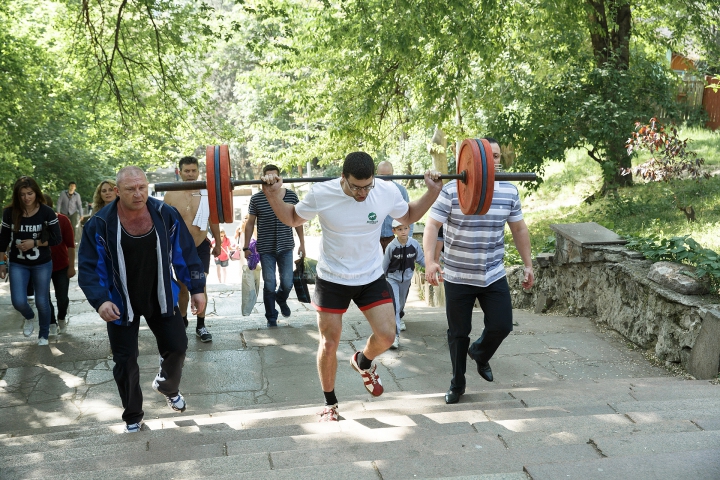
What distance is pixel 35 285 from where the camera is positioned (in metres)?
7.18

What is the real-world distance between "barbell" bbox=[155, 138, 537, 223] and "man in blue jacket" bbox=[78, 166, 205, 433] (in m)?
0.23

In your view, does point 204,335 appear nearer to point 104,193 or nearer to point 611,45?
point 104,193

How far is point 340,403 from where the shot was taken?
17.2 ft

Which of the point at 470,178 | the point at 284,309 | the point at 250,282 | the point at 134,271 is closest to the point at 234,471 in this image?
the point at 134,271

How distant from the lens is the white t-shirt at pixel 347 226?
445 cm

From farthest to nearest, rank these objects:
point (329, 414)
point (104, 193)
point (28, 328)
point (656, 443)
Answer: point (28, 328) < point (104, 193) < point (329, 414) < point (656, 443)

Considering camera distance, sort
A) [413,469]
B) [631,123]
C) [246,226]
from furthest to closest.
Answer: [631,123] < [246,226] < [413,469]

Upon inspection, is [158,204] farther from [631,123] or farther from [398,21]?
[631,123]

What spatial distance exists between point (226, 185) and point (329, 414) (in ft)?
5.30

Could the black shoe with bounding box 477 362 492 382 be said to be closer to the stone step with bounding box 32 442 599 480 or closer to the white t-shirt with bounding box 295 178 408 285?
the white t-shirt with bounding box 295 178 408 285

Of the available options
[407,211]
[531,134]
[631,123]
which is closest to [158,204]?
[407,211]

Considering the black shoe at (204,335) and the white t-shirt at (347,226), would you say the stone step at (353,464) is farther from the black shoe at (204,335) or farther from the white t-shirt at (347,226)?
the black shoe at (204,335)

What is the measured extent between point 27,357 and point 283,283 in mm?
2693

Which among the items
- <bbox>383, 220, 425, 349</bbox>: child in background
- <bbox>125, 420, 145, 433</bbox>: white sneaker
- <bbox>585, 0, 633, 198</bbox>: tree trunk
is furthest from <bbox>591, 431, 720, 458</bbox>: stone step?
<bbox>585, 0, 633, 198</bbox>: tree trunk
